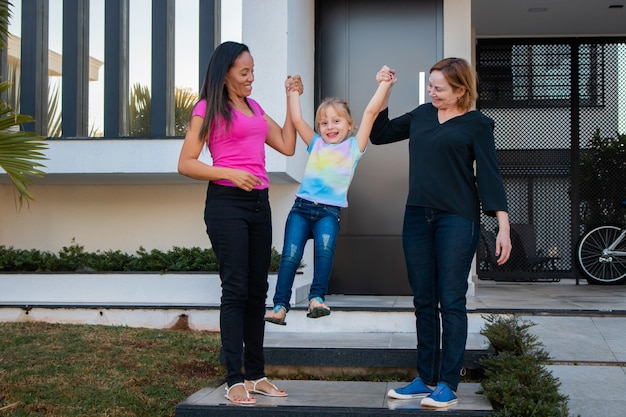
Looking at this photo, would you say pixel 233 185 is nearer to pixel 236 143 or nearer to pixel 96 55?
pixel 236 143

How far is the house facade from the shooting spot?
7.15 meters

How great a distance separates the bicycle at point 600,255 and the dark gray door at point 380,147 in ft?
9.37

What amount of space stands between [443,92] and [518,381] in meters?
1.42

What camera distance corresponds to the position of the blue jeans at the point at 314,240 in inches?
165

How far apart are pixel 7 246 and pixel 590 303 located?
5447 millimetres

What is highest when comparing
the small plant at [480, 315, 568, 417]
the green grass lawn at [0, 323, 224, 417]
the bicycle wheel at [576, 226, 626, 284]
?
the bicycle wheel at [576, 226, 626, 284]

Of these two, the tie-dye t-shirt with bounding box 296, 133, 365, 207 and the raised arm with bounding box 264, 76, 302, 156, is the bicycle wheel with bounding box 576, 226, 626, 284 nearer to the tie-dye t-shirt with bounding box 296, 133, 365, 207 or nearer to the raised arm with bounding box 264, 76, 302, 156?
the tie-dye t-shirt with bounding box 296, 133, 365, 207

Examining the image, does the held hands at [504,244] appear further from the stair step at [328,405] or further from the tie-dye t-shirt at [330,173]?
the tie-dye t-shirt at [330,173]

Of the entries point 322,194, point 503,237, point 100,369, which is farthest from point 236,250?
point 100,369

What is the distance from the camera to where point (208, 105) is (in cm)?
381

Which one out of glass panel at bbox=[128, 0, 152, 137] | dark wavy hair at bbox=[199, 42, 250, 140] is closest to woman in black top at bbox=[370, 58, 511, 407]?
dark wavy hair at bbox=[199, 42, 250, 140]

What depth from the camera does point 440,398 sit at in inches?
151

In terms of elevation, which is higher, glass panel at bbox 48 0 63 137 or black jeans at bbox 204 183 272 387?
glass panel at bbox 48 0 63 137

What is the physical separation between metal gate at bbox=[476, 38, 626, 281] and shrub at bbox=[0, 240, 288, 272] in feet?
12.8
